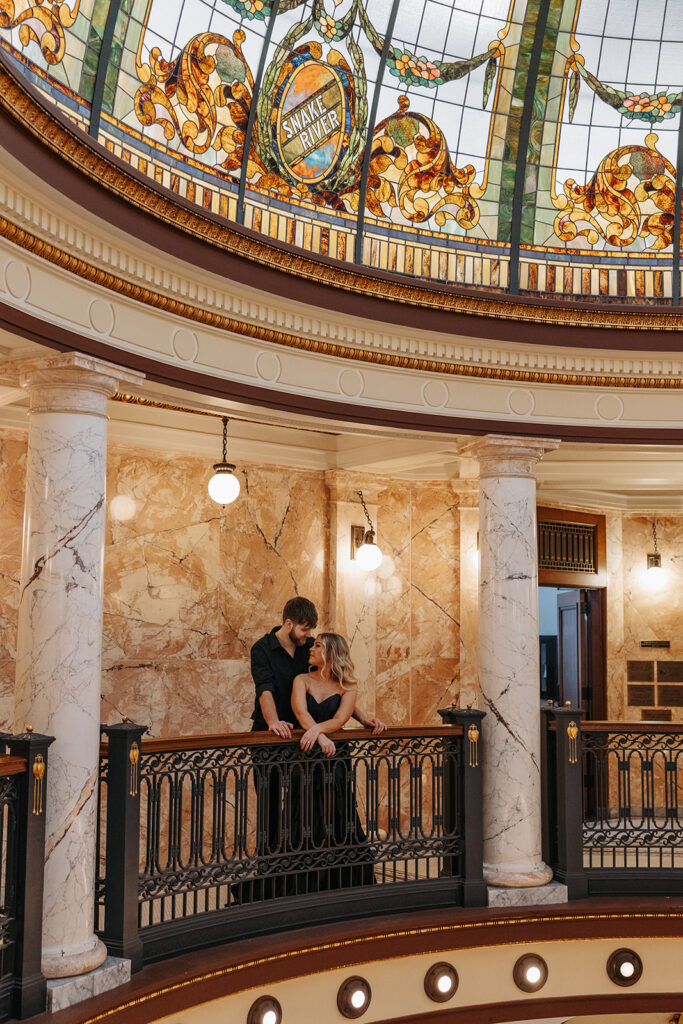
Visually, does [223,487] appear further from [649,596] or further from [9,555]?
[649,596]

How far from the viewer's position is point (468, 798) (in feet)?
25.6

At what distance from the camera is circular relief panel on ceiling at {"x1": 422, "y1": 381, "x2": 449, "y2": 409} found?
26.7 ft

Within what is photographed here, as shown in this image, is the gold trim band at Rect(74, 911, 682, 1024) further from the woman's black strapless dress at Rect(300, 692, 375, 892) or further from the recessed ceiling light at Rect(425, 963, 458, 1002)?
the woman's black strapless dress at Rect(300, 692, 375, 892)

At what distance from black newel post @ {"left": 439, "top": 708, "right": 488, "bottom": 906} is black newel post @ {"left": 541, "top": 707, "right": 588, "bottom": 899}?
0.77m

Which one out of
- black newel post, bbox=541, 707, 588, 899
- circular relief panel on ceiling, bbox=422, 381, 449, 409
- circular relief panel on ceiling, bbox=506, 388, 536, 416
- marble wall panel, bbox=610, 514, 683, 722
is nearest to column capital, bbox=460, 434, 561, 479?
circular relief panel on ceiling, bbox=506, 388, 536, 416

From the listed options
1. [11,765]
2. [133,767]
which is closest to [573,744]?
[133,767]

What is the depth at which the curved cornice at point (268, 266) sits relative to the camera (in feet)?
17.5

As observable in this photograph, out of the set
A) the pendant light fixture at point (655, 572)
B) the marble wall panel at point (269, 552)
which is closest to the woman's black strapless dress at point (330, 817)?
the marble wall panel at point (269, 552)

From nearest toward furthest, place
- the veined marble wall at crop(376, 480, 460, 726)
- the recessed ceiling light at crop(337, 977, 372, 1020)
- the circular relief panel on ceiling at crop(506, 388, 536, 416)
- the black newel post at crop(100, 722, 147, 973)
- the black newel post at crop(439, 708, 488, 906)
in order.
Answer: the black newel post at crop(100, 722, 147, 973) < the recessed ceiling light at crop(337, 977, 372, 1020) < the black newel post at crop(439, 708, 488, 906) < the circular relief panel on ceiling at crop(506, 388, 536, 416) < the veined marble wall at crop(376, 480, 460, 726)

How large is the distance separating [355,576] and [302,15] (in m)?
5.34

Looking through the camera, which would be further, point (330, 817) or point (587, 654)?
point (587, 654)

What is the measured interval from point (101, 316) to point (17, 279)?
2.25 feet

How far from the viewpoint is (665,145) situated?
8.75 metres

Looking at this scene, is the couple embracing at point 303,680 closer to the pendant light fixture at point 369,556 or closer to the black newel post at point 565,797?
the black newel post at point 565,797
